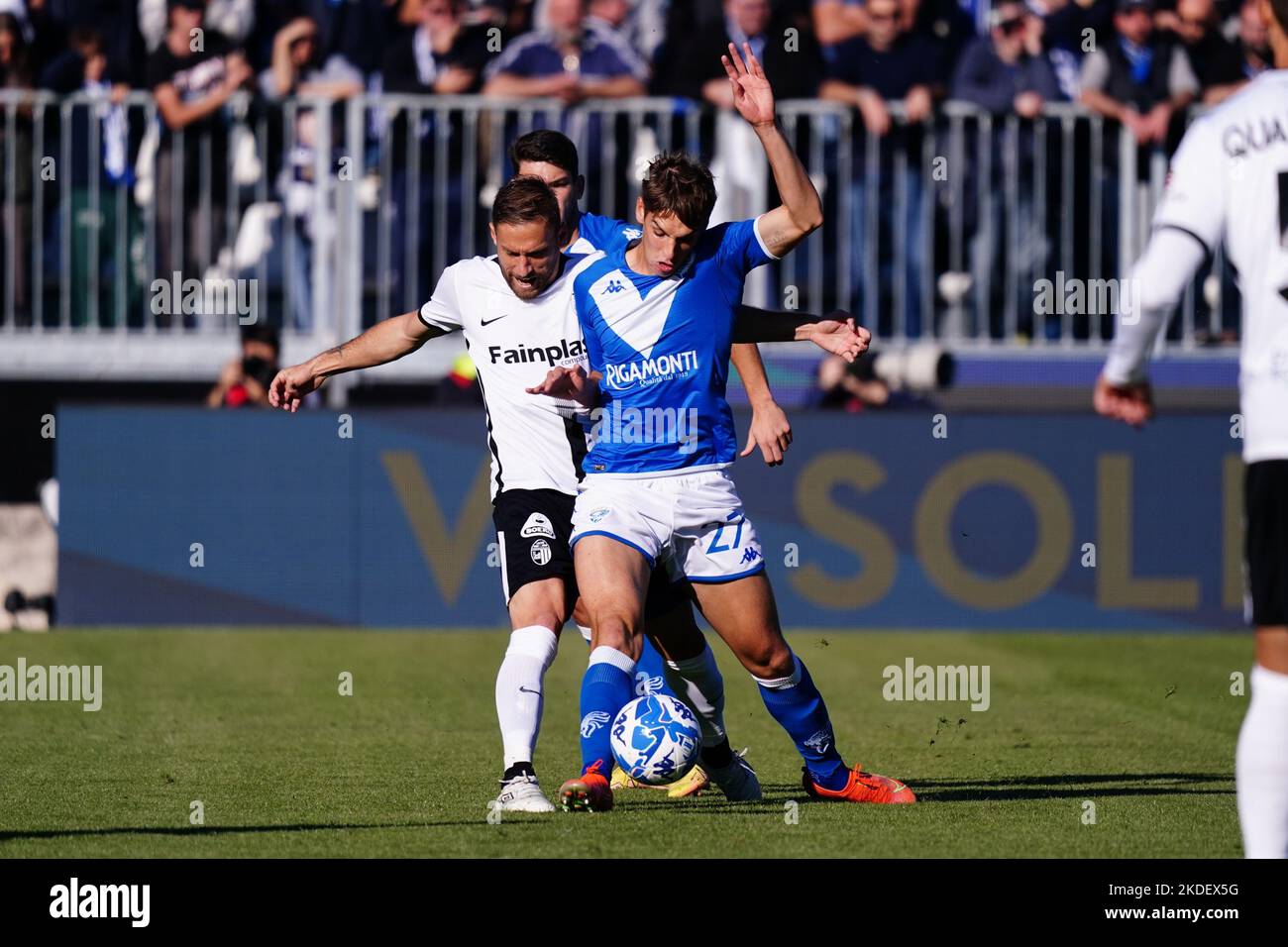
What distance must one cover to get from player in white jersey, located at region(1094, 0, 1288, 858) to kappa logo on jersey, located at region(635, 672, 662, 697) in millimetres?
2922

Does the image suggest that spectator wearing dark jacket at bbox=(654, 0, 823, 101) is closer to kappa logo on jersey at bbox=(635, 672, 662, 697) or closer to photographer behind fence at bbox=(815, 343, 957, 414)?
photographer behind fence at bbox=(815, 343, 957, 414)

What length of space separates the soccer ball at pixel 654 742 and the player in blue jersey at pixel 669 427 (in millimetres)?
84

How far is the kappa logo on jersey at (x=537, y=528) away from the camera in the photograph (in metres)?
8.12

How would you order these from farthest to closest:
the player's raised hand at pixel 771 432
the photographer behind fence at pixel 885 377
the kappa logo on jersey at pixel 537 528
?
the photographer behind fence at pixel 885 377 < the kappa logo on jersey at pixel 537 528 < the player's raised hand at pixel 771 432

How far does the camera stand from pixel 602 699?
7496 mm

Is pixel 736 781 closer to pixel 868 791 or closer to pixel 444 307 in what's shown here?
pixel 868 791

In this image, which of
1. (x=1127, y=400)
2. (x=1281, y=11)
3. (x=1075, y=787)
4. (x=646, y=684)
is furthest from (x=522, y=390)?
(x=1281, y=11)

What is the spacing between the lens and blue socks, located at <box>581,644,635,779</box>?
7500 mm

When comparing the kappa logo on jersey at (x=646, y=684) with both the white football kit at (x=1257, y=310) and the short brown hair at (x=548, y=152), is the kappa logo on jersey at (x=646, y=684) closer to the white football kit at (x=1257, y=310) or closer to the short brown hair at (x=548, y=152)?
the short brown hair at (x=548, y=152)

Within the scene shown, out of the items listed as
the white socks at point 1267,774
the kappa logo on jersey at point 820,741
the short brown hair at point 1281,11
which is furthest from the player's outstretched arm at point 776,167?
the white socks at point 1267,774

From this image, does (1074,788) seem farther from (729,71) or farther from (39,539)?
(39,539)

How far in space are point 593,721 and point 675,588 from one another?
34.3 inches

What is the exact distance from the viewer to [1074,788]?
8.71 meters

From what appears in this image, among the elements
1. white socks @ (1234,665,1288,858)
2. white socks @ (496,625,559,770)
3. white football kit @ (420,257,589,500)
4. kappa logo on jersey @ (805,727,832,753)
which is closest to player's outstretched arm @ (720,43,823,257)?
white football kit @ (420,257,589,500)
